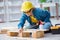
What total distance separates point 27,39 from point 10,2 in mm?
3068

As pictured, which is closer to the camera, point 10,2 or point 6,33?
point 6,33

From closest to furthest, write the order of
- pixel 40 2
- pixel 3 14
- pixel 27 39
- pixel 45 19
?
pixel 27 39 → pixel 45 19 → pixel 40 2 → pixel 3 14

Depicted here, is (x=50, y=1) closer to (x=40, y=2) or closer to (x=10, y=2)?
(x=40, y=2)

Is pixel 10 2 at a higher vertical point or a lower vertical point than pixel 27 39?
higher

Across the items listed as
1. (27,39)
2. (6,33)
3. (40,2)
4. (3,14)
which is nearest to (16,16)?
(3,14)

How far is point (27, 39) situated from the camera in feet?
6.99

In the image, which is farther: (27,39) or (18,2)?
(18,2)

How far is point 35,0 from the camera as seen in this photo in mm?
5105

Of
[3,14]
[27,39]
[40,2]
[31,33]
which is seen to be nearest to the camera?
[27,39]

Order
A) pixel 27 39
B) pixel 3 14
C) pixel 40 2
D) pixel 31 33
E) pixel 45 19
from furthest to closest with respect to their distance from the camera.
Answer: pixel 3 14, pixel 40 2, pixel 45 19, pixel 31 33, pixel 27 39

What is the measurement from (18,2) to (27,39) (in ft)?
10.1

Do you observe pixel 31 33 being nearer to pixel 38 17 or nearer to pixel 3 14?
pixel 38 17

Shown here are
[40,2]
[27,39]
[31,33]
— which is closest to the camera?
[27,39]

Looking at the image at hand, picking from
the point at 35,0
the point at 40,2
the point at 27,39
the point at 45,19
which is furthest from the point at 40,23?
the point at 35,0
